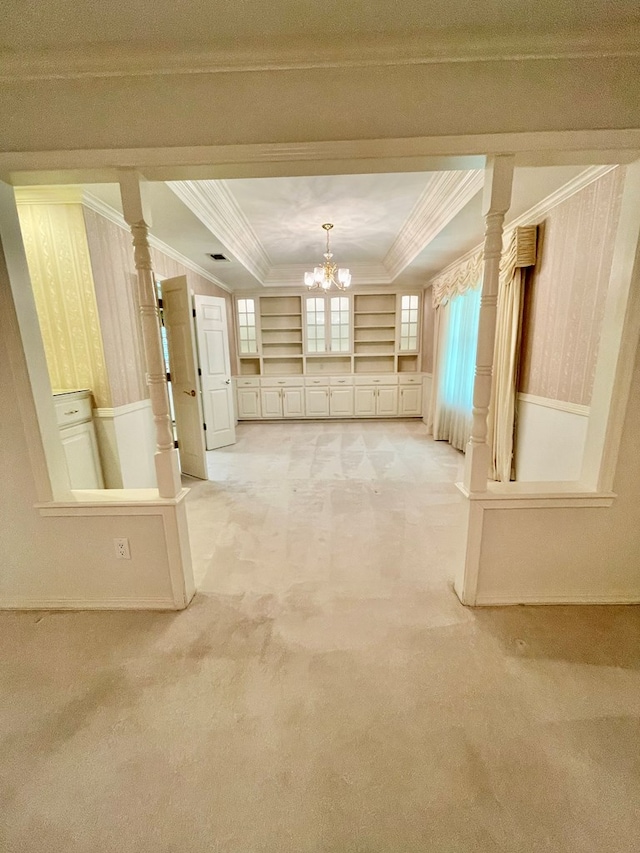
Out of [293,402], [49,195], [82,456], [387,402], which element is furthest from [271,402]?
[49,195]

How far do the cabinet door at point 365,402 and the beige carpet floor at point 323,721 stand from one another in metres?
4.22

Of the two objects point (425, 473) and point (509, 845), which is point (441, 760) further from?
point (425, 473)

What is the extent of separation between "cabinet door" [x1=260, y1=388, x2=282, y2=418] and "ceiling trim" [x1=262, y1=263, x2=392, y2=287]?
1.88 m

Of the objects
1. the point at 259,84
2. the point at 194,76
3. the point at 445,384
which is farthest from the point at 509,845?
the point at 445,384

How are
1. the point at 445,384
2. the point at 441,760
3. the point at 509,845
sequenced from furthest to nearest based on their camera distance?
1. the point at 445,384
2. the point at 441,760
3. the point at 509,845

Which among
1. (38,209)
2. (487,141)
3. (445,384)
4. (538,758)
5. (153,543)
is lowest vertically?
(538,758)

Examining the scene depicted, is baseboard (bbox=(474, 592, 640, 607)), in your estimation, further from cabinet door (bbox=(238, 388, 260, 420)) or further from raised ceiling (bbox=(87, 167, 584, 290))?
cabinet door (bbox=(238, 388, 260, 420))

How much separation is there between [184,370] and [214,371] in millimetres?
990

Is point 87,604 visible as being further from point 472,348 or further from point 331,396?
point 331,396

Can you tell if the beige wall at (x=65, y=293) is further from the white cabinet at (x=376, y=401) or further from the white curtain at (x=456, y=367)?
the white cabinet at (x=376, y=401)

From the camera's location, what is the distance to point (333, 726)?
1.24 metres

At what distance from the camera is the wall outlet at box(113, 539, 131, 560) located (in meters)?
1.76

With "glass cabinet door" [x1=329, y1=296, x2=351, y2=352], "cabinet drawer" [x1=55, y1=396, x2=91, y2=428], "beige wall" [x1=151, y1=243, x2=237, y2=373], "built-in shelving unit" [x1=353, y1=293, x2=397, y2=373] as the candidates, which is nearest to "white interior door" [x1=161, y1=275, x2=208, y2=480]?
"beige wall" [x1=151, y1=243, x2=237, y2=373]

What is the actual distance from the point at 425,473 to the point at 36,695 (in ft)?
10.8
